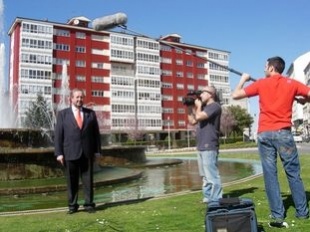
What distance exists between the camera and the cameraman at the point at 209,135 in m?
7.09

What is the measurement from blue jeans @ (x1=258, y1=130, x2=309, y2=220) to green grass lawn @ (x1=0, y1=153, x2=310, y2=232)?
0.61 feet

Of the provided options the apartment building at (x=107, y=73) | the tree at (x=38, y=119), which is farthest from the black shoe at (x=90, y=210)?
the apartment building at (x=107, y=73)

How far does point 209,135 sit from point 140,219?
1.98 meters

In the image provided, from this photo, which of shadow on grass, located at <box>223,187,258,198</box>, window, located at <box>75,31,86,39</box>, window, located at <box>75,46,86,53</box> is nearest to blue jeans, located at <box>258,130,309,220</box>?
shadow on grass, located at <box>223,187,258,198</box>

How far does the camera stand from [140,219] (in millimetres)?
6031

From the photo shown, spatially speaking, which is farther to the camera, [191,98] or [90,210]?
[191,98]

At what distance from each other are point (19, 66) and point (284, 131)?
79.2 m

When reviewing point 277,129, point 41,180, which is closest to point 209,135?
point 277,129

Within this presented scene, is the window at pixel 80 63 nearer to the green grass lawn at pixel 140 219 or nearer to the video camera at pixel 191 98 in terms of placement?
the green grass lawn at pixel 140 219

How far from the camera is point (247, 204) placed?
15.0ft

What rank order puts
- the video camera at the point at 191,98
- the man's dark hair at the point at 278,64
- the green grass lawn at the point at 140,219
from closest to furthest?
the green grass lawn at the point at 140,219 → the man's dark hair at the point at 278,64 → the video camera at the point at 191,98

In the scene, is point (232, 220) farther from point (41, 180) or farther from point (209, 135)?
point (41, 180)

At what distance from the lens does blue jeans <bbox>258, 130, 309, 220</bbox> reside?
5.51m

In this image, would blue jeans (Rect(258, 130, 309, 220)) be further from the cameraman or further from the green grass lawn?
the cameraman
